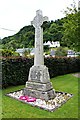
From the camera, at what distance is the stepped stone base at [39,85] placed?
6630 millimetres

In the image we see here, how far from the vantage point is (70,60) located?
52.9 ft

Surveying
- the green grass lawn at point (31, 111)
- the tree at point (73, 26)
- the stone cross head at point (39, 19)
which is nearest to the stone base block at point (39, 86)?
the green grass lawn at point (31, 111)

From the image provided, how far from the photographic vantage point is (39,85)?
6.77 meters

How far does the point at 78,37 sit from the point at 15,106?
8569 millimetres

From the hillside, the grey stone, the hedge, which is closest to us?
the grey stone

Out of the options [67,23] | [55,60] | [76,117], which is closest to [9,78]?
[76,117]

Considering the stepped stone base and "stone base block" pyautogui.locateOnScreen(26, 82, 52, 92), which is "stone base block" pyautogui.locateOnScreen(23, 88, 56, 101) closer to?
the stepped stone base

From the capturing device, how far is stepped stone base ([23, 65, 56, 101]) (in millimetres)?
6630

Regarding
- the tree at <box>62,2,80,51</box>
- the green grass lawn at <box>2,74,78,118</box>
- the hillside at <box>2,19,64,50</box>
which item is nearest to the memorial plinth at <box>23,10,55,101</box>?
the green grass lawn at <box>2,74,78,118</box>

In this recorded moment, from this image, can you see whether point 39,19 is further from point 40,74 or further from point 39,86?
point 39,86

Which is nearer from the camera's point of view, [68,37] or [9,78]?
[9,78]

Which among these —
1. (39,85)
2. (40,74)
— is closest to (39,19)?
(40,74)

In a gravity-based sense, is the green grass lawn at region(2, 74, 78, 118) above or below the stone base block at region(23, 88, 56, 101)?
below

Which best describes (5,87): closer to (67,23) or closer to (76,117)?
(76,117)
